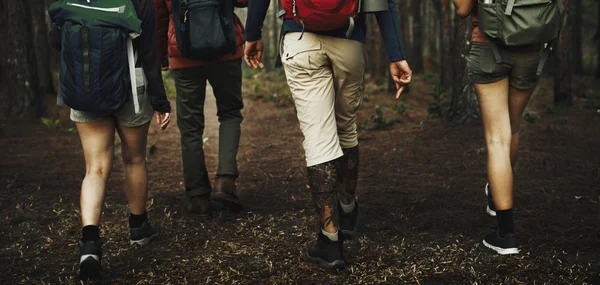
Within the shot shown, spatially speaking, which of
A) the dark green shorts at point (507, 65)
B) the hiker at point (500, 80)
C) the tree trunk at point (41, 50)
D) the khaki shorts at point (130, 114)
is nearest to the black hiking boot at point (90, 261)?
the khaki shorts at point (130, 114)

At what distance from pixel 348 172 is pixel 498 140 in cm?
107

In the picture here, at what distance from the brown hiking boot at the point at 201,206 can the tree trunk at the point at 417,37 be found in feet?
48.7

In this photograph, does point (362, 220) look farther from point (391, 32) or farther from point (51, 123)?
point (51, 123)

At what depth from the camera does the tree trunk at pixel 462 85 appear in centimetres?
902

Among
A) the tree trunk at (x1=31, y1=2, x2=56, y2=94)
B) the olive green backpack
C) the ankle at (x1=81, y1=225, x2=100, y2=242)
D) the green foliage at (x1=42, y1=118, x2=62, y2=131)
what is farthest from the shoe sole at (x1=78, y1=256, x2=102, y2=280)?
the tree trunk at (x1=31, y1=2, x2=56, y2=94)

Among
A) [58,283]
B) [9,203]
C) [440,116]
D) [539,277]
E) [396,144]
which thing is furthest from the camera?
[440,116]

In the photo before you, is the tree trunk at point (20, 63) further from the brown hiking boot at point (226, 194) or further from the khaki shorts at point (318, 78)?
the khaki shorts at point (318, 78)

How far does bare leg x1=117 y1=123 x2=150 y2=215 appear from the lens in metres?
4.37

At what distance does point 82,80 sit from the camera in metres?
3.86

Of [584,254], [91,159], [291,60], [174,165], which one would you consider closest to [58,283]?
[91,159]

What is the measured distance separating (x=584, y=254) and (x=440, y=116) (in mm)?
6512

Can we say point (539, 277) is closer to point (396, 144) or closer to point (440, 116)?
point (396, 144)

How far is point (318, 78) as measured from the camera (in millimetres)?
3986

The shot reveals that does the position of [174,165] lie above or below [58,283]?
below
